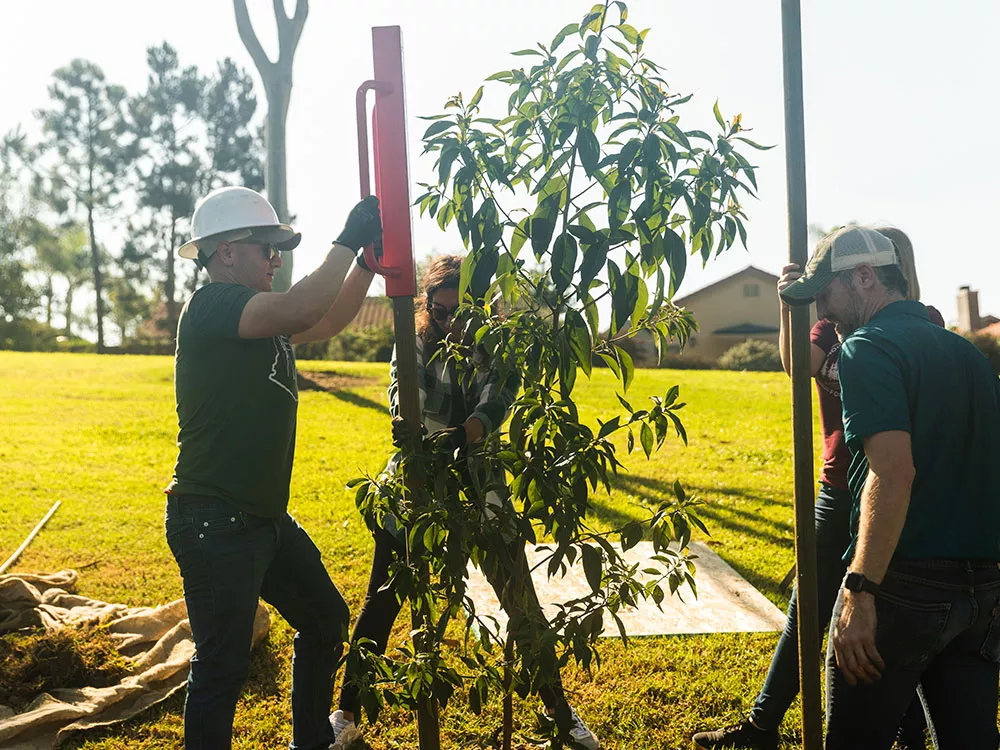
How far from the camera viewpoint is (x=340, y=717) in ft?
11.4

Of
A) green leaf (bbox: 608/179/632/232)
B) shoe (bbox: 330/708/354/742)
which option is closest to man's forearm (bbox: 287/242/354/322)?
green leaf (bbox: 608/179/632/232)

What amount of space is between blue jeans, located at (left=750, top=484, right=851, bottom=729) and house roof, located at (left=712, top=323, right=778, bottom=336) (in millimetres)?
39638

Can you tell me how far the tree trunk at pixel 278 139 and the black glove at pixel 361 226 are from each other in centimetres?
1175

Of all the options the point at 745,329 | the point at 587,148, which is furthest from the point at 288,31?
the point at 745,329

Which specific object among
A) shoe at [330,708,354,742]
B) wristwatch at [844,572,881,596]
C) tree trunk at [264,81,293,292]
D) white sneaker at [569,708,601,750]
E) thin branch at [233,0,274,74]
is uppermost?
thin branch at [233,0,274,74]

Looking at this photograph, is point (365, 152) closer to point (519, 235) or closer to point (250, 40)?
point (519, 235)

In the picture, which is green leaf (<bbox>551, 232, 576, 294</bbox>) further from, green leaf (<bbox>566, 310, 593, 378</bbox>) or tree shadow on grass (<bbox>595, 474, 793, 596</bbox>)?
tree shadow on grass (<bbox>595, 474, 793, 596</bbox>)

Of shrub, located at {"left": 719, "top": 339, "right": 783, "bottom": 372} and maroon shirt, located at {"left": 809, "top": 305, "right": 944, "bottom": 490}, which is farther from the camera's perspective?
shrub, located at {"left": 719, "top": 339, "right": 783, "bottom": 372}

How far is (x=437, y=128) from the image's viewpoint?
7.61 feet

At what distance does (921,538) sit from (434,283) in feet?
6.25

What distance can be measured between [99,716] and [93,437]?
28.2 ft

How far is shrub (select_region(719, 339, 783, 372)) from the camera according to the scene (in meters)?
26.4

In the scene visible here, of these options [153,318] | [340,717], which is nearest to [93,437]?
[340,717]

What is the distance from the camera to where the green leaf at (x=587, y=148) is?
2223 mm
